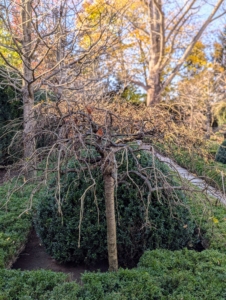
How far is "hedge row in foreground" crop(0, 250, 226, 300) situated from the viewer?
6.25 ft

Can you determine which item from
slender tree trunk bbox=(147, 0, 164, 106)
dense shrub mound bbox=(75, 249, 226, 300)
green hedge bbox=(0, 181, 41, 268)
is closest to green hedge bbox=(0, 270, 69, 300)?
dense shrub mound bbox=(75, 249, 226, 300)

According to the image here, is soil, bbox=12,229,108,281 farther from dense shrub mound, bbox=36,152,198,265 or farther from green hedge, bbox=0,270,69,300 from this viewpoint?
green hedge, bbox=0,270,69,300

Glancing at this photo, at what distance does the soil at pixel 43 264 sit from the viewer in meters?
2.70

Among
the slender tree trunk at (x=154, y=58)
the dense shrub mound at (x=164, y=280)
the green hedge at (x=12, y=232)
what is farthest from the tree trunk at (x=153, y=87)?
the dense shrub mound at (x=164, y=280)

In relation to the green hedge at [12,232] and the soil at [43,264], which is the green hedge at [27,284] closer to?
the green hedge at [12,232]

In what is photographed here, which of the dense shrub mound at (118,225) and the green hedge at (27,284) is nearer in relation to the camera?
the green hedge at (27,284)

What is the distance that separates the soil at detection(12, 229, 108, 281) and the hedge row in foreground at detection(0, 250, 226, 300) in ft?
1.83

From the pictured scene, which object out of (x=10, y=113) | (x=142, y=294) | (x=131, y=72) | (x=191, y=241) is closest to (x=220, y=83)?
(x=131, y=72)

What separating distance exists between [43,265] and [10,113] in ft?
15.6

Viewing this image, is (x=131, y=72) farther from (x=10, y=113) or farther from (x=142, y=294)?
(x=142, y=294)

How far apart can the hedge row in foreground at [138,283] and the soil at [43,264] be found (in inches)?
21.9

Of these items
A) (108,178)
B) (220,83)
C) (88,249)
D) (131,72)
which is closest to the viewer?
(108,178)

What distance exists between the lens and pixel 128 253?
8.55 feet

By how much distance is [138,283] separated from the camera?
200 cm
